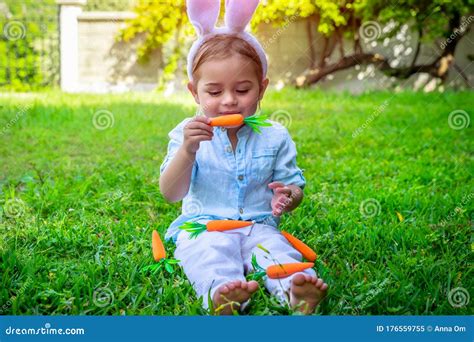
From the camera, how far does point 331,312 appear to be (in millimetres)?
1392

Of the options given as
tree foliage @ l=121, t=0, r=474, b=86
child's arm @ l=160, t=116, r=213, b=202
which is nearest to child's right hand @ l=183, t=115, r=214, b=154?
child's arm @ l=160, t=116, r=213, b=202

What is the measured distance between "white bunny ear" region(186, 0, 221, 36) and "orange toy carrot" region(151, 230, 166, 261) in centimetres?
61

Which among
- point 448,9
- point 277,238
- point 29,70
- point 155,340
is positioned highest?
point 448,9

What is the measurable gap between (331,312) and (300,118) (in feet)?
10.3

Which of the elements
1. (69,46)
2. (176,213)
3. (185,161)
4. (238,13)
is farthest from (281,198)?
(69,46)

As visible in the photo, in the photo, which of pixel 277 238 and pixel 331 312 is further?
pixel 277 238

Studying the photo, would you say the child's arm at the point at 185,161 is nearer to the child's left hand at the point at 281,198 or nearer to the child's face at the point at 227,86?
the child's face at the point at 227,86

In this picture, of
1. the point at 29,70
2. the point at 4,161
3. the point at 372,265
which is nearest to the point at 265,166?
the point at 372,265

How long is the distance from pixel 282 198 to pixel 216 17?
21.7 inches

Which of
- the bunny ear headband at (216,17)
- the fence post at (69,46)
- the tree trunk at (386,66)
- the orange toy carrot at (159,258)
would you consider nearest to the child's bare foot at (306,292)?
the orange toy carrot at (159,258)

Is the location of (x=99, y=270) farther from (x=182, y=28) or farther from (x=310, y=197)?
(x=182, y=28)

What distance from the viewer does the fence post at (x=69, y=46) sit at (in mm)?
5102

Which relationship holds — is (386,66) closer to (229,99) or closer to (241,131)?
(241,131)

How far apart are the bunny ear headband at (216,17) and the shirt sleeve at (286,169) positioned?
0.24 metres
